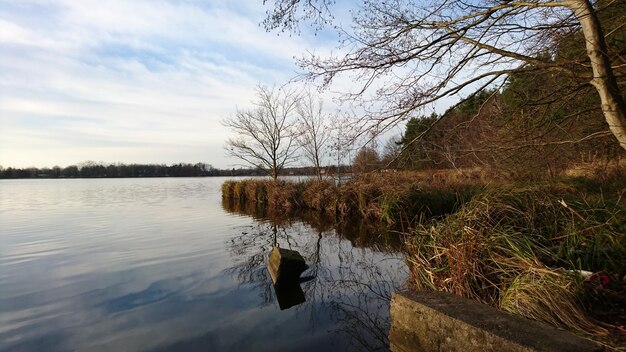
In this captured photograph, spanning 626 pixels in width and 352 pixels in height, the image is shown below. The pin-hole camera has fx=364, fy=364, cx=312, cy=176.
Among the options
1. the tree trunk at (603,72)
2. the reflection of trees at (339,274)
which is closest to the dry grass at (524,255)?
the reflection of trees at (339,274)

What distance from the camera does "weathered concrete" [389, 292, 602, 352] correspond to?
97.3 inches

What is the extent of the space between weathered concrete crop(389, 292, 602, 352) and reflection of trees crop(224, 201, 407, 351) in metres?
0.88

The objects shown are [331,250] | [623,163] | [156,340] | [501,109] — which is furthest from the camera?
[623,163]

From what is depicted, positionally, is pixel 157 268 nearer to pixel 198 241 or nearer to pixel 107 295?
pixel 107 295

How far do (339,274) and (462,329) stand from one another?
4.56 m

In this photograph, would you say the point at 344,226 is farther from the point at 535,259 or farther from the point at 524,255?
the point at 535,259

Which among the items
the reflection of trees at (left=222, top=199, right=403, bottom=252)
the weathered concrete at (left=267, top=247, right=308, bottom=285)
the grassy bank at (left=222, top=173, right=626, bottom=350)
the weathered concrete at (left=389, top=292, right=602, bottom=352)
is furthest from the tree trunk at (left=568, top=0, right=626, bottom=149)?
the reflection of trees at (left=222, top=199, right=403, bottom=252)

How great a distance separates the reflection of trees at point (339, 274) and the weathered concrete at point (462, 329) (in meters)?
0.88

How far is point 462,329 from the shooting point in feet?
9.54

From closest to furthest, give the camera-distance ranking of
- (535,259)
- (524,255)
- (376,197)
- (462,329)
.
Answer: (462,329), (535,259), (524,255), (376,197)

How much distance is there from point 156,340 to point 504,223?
494 centimetres

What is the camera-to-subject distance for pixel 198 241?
438 inches

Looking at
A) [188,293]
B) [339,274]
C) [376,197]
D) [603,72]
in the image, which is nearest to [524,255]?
[603,72]

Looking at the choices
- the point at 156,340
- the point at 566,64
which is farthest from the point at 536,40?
the point at 156,340
